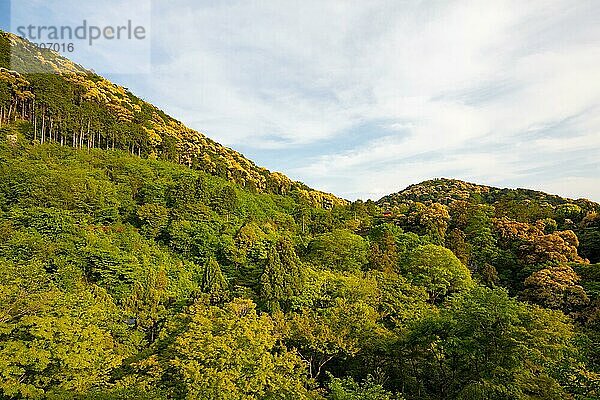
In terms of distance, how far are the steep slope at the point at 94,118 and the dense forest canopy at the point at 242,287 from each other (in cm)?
36

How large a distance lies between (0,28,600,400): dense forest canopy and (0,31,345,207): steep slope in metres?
0.36

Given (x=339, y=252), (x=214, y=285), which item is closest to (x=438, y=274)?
(x=339, y=252)

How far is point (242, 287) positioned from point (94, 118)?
106ft

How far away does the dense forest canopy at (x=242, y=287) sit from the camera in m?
12.8

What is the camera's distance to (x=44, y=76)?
48.0 m

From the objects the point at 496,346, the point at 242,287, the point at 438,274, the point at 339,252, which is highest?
the point at 339,252

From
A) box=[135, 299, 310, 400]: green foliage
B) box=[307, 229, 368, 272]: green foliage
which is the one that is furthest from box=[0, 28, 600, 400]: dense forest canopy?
box=[307, 229, 368, 272]: green foliage

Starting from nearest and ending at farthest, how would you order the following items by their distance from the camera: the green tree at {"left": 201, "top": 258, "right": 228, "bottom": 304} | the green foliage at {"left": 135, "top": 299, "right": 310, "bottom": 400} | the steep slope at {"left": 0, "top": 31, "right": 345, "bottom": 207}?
1. the green foliage at {"left": 135, "top": 299, "right": 310, "bottom": 400}
2. the green tree at {"left": 201, "top": 258, "right": 228, "bottom": 304}
3. the steep slope at {"left": 0, "top": 31, "right": 345, "bottom": 207}

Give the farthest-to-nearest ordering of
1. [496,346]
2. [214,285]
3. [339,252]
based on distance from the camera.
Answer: [339,252], [214,285], [496,346]

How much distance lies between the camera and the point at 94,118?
45.3m

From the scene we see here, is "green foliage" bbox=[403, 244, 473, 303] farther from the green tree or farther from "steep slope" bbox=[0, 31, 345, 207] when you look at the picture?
"steep slope" bbox=[0, 31, 345, 207]

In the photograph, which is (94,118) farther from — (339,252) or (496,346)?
(496,346)

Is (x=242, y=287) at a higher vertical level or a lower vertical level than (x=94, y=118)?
lower

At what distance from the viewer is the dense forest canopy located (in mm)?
12766
